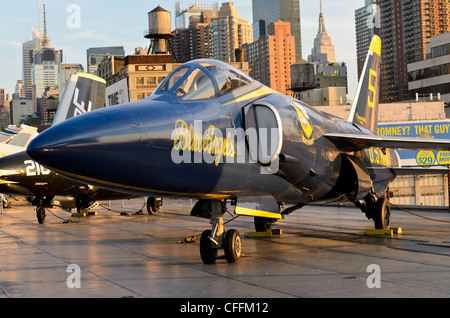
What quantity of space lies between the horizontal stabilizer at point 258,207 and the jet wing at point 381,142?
267 cm

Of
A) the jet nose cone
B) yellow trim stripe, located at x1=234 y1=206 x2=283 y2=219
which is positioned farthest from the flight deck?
the jet nose cone

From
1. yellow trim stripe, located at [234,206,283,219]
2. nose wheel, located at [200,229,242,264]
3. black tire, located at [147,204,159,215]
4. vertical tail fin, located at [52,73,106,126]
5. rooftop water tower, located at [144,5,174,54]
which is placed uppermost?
rooftop water tower, located at [144,5,174,54]

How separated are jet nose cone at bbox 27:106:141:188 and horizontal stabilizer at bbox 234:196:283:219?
271 cm

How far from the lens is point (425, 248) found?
13.3 meters

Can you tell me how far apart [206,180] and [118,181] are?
1.74 metres

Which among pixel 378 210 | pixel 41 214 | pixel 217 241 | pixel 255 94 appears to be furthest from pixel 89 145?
pixel 41 214

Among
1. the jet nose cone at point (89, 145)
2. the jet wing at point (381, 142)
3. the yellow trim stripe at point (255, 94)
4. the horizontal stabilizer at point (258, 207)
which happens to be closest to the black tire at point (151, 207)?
the jet wing at point (381, 142)

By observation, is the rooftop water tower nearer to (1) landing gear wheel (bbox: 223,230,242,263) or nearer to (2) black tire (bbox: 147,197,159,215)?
(2) black tire (bbox: 147,197,159,215)

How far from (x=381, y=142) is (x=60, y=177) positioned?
45.6ft

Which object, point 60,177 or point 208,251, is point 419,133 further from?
point 208,251

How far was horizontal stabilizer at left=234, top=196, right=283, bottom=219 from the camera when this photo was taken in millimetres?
11262

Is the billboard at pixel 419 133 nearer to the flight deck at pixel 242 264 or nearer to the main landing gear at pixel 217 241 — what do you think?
the flight deck at pixel 242 264

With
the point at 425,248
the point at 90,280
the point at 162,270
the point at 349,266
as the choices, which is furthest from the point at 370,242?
the point at 90,280
